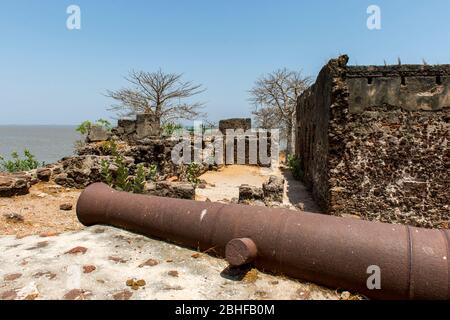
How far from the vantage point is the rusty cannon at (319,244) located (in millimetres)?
2836

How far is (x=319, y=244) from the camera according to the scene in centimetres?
323

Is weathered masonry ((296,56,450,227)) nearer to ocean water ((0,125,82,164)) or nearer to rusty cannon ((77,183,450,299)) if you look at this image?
rusty cannon ((77,183,450,299))

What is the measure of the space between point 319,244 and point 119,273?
188 centimetres

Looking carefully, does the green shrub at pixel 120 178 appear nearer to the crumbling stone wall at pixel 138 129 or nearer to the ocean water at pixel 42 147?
the crumbling stone wall at pixel 138 129

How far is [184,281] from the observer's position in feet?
11.0

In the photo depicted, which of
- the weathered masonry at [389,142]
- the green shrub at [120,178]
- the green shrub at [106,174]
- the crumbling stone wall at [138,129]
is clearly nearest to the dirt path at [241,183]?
the weathered masonry at [389,142]

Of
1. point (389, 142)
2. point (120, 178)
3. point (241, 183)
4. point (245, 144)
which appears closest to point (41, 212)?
point (120, 178)

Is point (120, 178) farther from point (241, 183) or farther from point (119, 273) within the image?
point (119, 273)

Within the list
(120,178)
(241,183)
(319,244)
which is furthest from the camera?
(241,183)

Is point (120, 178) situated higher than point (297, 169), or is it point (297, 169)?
point (120, 178)

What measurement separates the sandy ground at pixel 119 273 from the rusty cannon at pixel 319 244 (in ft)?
0.56

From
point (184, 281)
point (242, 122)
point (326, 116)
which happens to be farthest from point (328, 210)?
point (242, 122)

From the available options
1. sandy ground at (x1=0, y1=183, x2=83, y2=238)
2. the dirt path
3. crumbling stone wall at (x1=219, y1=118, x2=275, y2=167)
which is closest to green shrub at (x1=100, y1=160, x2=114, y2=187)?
sandy ground at (x1=0, y1=183, x2=83, y2=238)
